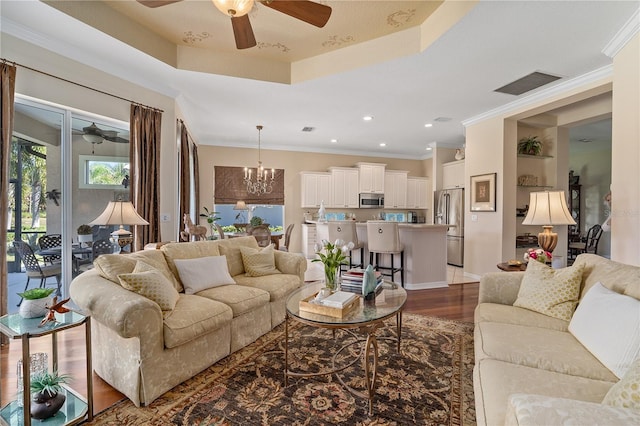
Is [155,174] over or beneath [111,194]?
over

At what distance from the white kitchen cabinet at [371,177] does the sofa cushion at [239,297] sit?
557 centimetres

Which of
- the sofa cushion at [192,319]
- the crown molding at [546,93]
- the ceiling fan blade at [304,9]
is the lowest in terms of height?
the sofa cushion at [192,319]

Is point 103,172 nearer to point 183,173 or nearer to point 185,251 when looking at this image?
point 183,173

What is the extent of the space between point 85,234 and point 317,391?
3268 millimetres

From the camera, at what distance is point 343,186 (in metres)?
7.82

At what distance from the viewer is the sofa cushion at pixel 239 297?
8.21 ft

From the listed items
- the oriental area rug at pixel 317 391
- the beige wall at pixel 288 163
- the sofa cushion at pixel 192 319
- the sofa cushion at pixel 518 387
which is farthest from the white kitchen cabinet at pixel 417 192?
the sofa cushion at pixel 518 387

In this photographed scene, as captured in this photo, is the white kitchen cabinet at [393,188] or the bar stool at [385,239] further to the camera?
the white kitchen cabinet at [393,188]

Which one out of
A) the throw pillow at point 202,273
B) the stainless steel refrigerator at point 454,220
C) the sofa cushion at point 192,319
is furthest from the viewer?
the stainless steel refrigerator at point 454,220

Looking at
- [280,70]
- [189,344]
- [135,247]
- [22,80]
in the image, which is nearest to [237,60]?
[280,70]

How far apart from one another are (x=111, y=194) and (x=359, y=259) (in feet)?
13.1

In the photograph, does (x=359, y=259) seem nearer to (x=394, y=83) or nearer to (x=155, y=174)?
(x=394, y=83)

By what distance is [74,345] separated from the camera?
2.65m

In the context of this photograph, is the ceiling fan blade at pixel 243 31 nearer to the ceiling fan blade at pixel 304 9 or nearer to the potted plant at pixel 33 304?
the ceiling fan blade at pixel 304 9
